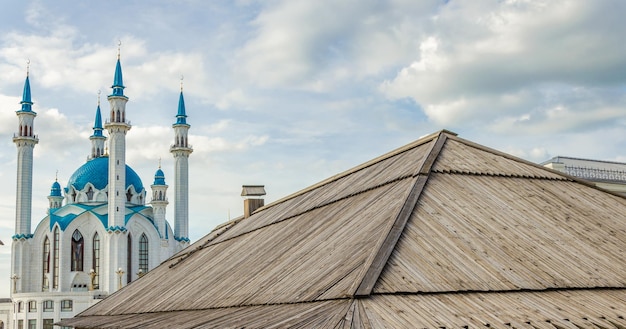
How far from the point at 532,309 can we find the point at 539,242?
2.88 metres

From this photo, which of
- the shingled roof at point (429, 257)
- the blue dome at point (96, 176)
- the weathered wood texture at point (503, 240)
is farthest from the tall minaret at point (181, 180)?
the weathered wood texture at point (503, 240)

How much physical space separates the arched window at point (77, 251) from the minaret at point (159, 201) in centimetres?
876

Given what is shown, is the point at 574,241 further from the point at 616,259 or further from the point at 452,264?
the point at 452,264

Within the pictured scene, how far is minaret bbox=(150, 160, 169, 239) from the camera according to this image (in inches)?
3447

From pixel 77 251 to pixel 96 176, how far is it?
31.3 feet

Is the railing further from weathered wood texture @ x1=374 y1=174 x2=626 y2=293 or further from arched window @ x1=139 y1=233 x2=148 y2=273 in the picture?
arched window @ x1=139 y1=233 x2=148 y2=273

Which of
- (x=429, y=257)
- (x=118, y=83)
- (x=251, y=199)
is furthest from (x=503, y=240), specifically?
(x=118, y=83)

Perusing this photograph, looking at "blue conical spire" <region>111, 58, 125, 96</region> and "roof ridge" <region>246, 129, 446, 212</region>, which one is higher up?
"blue conical spire" <region>111, 58, 125, 96</region>

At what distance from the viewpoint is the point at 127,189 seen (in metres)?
89.4

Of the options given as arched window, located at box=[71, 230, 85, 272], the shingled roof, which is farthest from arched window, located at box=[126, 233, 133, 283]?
the shingled roof

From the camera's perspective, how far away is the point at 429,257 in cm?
1224

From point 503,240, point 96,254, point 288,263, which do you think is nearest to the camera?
point 503,240

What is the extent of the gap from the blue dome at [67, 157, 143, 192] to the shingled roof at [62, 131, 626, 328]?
7006 centimetres

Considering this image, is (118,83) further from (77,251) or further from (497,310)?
(497,310)
